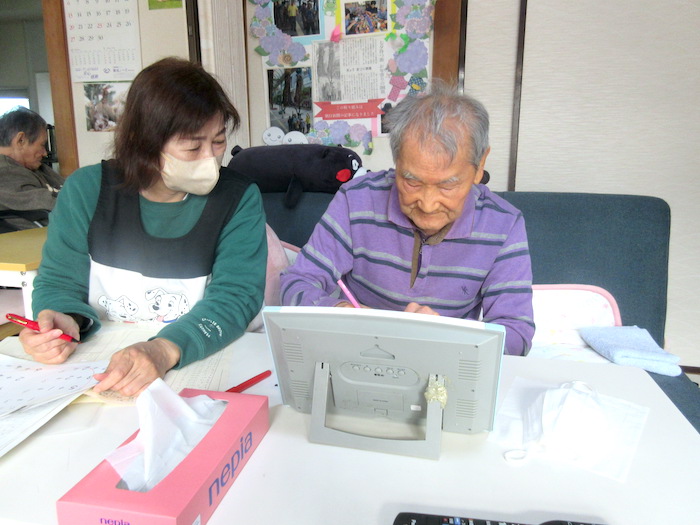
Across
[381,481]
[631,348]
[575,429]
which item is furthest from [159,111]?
[631,348]

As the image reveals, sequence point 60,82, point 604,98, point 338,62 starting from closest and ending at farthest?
point 604,98
point 338,62
point 60,82

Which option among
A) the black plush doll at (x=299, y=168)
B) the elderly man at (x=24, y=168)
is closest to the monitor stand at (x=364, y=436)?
the black plush doll at (x=299, y=168)

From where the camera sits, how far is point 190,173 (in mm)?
1101

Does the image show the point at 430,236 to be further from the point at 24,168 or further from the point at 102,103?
the point at 24,168

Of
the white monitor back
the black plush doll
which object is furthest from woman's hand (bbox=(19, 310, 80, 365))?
the black plush doll

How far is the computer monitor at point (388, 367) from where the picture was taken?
0.58m

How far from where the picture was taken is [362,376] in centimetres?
65

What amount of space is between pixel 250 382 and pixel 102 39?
2.26m

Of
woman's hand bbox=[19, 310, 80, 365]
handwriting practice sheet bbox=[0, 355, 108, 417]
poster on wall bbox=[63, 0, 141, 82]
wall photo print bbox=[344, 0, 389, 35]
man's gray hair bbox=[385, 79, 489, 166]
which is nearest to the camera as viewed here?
handwriting practice sheet bbox=[0, 355, 108, 417]

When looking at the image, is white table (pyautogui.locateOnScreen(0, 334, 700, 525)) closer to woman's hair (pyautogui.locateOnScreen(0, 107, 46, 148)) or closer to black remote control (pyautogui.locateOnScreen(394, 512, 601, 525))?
black remote control (pyautogui.locateOnScreen(394, 512, 601, 525))

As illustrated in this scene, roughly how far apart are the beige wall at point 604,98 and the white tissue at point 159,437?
6.37 feet

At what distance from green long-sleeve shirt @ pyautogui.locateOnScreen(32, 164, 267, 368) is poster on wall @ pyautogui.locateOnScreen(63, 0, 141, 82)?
1.48 metres

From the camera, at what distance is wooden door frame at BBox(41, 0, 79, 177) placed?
2.38 metres

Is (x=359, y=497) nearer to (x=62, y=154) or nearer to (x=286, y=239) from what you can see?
(x=286, y=239)
